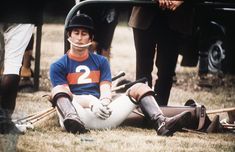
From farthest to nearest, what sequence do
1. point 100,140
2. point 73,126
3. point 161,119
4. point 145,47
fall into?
point 145,47, point 161,119, point 73,126, point 100,140

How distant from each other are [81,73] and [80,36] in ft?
1.08

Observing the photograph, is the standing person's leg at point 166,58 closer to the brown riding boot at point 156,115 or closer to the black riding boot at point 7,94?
the brown riding boot at point 156,115

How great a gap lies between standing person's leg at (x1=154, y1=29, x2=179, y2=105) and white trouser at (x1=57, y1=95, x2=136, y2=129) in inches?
20.0

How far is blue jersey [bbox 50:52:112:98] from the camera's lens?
192 inches

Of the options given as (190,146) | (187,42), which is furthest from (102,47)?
(190,146)

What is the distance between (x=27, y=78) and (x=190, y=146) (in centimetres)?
385

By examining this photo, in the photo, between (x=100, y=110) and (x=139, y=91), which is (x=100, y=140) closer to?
(x=100, y=110)

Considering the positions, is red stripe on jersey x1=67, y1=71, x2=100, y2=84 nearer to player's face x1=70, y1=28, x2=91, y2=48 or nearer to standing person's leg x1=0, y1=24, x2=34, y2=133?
player's face x1=70, y1=28, x2=91, y2=48

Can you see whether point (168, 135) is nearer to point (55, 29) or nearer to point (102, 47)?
point (102, 47)

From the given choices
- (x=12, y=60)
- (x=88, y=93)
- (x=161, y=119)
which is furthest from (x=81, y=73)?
(x=161, y=119)

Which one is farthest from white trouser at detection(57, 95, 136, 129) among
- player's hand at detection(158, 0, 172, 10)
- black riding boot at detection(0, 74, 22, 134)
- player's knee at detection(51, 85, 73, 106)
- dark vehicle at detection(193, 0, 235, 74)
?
dark vehicle at detection(193, 0, 235, 74)

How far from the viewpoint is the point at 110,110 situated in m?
4.79

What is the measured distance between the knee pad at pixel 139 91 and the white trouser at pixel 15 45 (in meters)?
0.97

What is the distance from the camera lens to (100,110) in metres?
4.73
